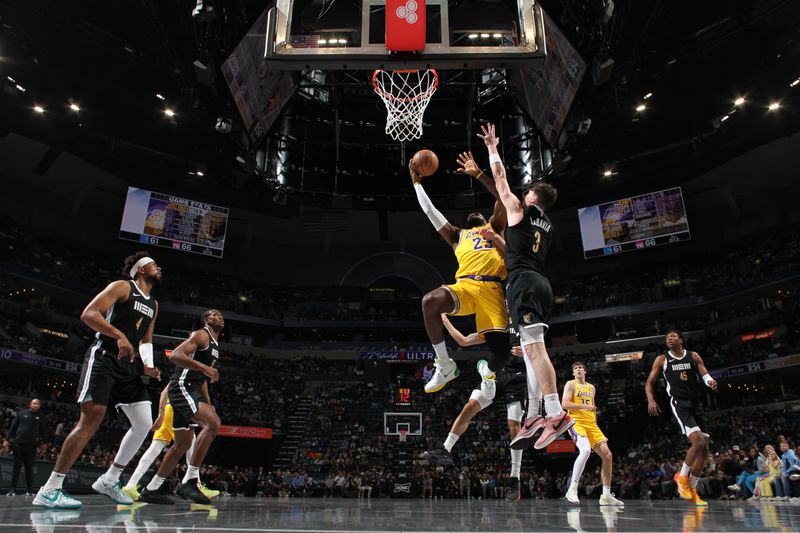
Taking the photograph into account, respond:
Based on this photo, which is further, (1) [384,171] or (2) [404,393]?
(2) [404,393]

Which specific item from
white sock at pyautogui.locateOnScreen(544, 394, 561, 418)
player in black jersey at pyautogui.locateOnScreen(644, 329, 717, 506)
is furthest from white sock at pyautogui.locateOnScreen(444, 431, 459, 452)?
player in black jersey at pyautogui.locateOnScreen(644, 329, 717, 506)

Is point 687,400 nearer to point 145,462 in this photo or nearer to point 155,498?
point 155,498

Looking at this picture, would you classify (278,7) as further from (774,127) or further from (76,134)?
(774,127)

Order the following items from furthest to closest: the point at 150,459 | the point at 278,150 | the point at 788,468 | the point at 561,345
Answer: the point at 561,345, the point at 278,150, the point at 788,468, the point at 150,459

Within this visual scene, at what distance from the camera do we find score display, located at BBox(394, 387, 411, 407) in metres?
29.3

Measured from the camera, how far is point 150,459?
23.8ft

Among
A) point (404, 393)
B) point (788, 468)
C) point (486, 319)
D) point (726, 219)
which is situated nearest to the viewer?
point (486, 319)

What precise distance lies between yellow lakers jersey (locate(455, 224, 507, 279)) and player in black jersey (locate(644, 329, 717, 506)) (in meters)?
3.86

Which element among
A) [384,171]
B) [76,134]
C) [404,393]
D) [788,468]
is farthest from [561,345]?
[76,134]

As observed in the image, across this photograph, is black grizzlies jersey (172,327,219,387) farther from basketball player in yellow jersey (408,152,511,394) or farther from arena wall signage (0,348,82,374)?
arena wall signage (0,348,82,374)

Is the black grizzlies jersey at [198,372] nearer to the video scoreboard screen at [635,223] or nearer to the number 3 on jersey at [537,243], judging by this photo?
the number 3 on jersey at [537,243]

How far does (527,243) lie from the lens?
16.8 feet

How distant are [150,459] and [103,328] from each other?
298 cm

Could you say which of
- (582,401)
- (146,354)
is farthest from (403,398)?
(146,354)
